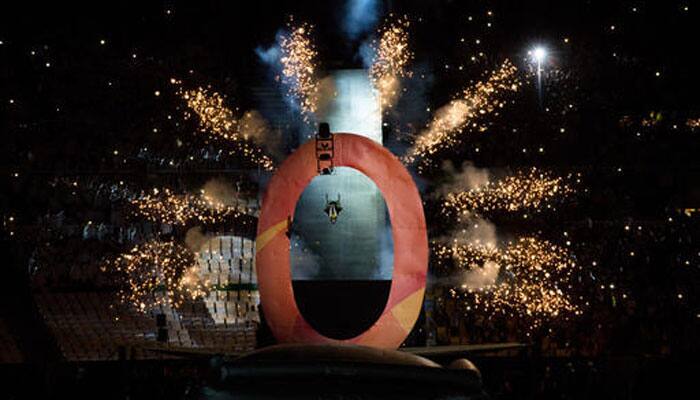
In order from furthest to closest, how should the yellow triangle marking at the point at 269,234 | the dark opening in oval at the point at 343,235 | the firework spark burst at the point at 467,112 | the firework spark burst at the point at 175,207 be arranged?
the firework spark burst at the point at 467,112 → the firework spark burst at the point at 175,207 → the dark opening in oval at the point at 343,235 → the yellow triangle marking at the point at 269,234

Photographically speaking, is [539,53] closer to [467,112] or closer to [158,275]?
[467,112]

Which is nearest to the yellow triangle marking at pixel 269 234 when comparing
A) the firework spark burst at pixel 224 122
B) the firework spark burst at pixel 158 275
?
the firework spark burst at pixel 158 275

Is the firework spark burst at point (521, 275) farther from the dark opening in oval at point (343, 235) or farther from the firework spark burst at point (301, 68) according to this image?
the firework spark burst at point (301, 68)

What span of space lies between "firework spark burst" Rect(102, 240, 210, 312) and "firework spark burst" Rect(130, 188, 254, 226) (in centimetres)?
56

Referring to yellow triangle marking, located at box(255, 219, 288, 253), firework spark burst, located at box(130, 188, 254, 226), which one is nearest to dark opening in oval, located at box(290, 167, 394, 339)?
firework spark burst, located at box(130, 188, 254, 226)

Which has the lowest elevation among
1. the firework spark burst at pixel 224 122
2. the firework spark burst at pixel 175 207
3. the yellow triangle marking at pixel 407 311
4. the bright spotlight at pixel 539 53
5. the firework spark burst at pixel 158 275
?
the yellow triangle marking at pixel 407 311

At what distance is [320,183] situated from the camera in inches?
480

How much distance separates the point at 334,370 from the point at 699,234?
11318 mm

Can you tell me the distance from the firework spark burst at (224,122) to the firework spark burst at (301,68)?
1.06 metres

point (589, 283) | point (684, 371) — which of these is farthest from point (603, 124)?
point (684, 371)

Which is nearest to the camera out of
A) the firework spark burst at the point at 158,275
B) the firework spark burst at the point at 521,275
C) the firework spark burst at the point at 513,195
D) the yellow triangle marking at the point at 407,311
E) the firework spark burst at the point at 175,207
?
the yellow triangle marking at the point at 407,311

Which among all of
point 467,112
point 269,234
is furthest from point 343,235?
point 269,234

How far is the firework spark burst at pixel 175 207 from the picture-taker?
503 inches

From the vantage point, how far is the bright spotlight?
516 inches
